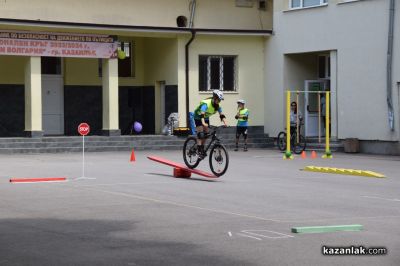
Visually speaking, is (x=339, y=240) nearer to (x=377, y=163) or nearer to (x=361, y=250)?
(x=361, y=250)

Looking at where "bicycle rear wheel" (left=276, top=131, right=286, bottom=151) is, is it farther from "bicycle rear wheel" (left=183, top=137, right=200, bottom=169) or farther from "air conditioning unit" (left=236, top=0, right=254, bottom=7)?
"bicycle rear wheel" (left=183, top=137, right=200, bottom=169)

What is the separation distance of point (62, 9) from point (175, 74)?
524 centimetres

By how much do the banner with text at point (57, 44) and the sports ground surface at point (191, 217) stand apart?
1024 centimetres

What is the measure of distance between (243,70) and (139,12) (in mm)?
4982

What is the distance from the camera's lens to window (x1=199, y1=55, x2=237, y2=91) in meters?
35.8

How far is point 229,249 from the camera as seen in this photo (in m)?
9.96

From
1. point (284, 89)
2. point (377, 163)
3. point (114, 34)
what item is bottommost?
point (377, 163)

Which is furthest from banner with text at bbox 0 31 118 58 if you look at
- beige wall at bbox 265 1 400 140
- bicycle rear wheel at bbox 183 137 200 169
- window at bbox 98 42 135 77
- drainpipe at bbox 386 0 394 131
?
bicycle rear wheel at bbox 183 137 200 169

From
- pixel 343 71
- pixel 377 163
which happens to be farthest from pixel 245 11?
pixel 377 163

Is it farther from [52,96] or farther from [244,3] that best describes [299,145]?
[52,96]

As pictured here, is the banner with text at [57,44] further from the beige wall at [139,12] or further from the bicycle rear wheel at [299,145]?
the bicycle rear wheel at [299,145]

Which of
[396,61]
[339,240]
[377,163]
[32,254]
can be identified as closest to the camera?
[32,254]

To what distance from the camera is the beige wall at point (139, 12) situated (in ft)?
107

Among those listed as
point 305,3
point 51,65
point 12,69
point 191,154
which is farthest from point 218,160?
point 51,65
